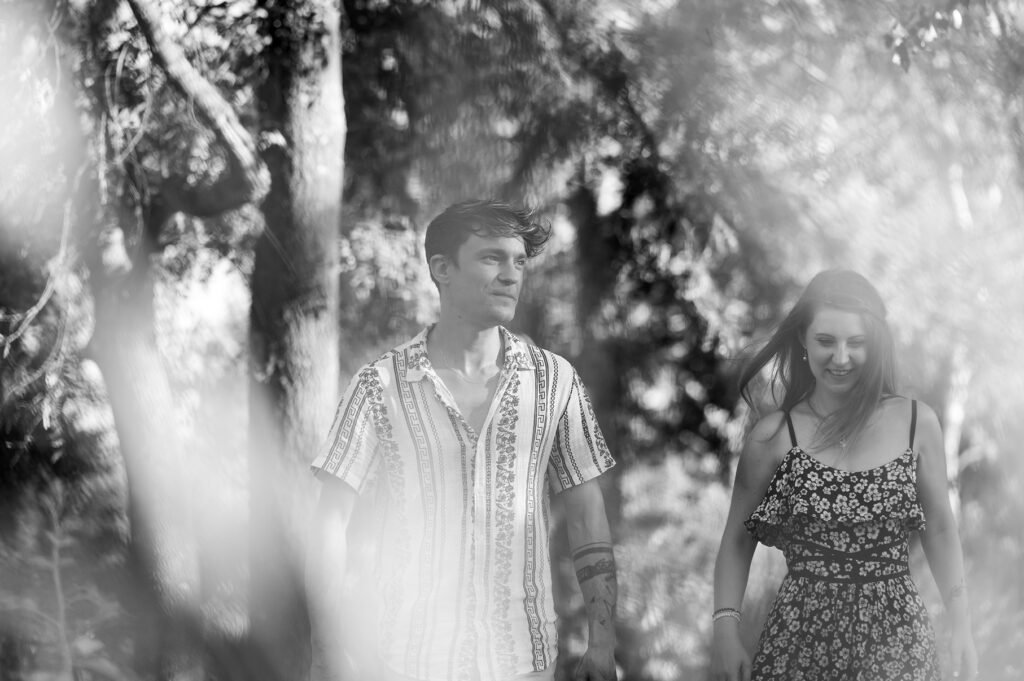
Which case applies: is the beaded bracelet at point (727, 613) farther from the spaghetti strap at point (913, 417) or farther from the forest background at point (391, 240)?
the forest background at point (391, 240)

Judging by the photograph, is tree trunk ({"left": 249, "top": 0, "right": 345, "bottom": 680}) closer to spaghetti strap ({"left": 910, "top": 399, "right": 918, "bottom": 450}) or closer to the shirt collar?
the shirt collar

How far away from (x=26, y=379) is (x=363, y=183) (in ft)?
5.82

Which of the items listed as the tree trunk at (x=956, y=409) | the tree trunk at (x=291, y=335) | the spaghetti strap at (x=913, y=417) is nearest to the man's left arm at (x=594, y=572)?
the spaghetti strap at (x=913, y=417)

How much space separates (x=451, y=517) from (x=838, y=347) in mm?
1093

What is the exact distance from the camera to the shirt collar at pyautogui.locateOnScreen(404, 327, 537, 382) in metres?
3.09

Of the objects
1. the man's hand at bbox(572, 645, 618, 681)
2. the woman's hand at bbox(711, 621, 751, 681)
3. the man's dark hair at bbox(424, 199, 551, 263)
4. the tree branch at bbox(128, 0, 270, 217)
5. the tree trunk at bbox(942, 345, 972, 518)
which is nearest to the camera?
the man's hand at bbox(572, 645, 618, 681)

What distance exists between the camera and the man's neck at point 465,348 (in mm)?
3135

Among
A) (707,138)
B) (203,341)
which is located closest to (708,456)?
(707,138)

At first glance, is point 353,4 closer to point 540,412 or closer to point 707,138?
point 707,138

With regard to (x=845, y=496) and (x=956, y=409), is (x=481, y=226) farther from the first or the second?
(x=956, y=409)

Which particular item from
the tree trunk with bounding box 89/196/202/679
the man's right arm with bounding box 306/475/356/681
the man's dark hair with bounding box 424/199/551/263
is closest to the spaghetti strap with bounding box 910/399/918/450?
the man's dark hair with bounding box 424/199/551/263

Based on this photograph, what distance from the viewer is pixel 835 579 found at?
3186mm

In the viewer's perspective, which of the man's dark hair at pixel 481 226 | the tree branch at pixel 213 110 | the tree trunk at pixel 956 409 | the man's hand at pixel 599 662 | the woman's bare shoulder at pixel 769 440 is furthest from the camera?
the tree trunk at pixel 956 409

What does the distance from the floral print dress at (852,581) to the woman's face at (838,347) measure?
204 millimetres
